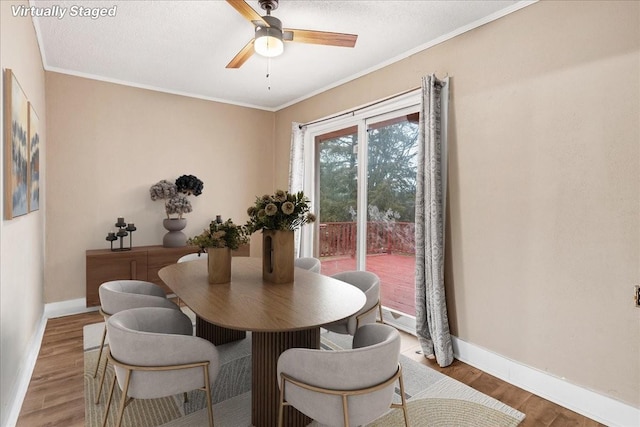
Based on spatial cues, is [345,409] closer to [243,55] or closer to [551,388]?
[551,388]

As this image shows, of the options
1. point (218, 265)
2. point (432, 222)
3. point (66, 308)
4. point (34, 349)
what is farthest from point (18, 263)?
point (432, 222)

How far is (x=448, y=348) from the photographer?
8.88 feet

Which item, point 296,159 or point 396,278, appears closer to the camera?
point 396,278

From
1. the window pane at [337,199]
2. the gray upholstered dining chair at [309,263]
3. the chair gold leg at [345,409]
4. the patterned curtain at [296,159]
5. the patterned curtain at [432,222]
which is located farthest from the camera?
the patterned curtain at [296,159]

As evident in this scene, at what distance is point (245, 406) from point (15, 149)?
6.62 feet

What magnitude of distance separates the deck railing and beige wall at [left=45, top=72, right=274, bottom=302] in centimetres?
137

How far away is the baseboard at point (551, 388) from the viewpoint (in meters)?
1.96

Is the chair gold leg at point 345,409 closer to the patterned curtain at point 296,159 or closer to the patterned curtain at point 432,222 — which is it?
the patterned curtain at point 432,222

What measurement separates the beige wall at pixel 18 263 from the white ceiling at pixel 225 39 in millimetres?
409

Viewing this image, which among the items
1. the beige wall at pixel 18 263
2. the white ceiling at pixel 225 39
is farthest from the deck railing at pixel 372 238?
the beige wall at pixel 18 263

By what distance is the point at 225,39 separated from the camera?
2895 millimetres

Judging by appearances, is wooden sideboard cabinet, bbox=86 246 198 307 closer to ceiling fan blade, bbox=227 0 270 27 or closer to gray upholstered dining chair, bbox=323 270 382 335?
gray upholstered dining chair, bbox=323 270 382 335

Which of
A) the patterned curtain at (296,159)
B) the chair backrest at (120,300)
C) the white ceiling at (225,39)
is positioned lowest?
the chair backrest at (120,300)

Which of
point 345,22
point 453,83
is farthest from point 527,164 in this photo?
point 345,22
